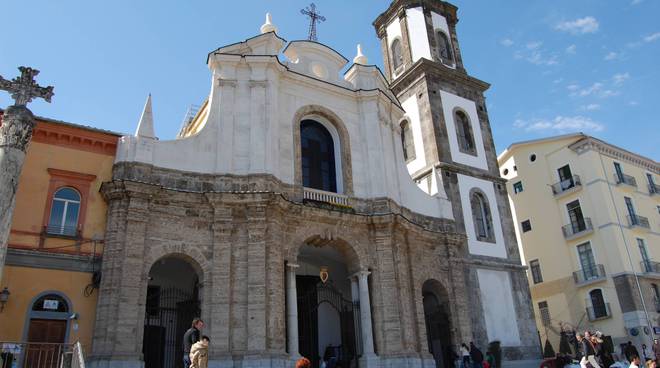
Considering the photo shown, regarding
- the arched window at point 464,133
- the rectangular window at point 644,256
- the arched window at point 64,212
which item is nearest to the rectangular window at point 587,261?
the rectangular window at point 644,256

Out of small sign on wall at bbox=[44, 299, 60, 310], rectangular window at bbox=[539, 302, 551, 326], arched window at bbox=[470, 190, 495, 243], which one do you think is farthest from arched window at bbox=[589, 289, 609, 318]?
small sign on wall at bbox=[44, 299, 60, 310]

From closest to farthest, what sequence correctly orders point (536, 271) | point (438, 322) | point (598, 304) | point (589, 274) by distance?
point (438, 322), point (598, 304), point (589, 274), point (536, 271)

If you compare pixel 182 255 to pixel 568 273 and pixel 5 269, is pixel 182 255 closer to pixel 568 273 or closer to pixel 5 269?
pixel 5 269

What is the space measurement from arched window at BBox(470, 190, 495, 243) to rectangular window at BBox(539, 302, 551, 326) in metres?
10.9

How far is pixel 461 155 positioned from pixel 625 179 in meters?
13.3

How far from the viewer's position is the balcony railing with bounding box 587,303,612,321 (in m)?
29.5

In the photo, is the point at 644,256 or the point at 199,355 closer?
the point at 199,355

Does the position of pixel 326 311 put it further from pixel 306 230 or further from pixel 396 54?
pixel 396 54

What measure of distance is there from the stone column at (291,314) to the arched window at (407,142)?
10850 mm

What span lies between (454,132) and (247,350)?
1513cm

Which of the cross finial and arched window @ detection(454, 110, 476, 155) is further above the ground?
arched window @ detection(454, 110, 476, 155)

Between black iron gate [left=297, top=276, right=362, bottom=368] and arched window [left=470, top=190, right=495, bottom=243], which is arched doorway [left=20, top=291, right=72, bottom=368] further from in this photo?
arched window [left=470, top=190, right=495, bottom=243]

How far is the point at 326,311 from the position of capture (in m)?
21.9

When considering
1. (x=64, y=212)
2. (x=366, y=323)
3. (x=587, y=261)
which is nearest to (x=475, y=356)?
(x=366, y=323)
